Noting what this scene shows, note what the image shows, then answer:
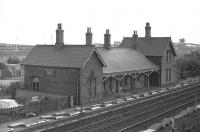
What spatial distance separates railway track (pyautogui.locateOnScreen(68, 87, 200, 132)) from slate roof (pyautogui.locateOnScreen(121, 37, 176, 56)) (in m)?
12.1

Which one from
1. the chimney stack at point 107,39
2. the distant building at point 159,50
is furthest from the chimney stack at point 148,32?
the chimney stack at point 107,39

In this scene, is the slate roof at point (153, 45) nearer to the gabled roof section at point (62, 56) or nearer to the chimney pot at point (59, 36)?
the gabled roof section at point (62, 56)

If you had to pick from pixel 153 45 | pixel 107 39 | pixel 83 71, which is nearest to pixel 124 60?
pixel 107 39

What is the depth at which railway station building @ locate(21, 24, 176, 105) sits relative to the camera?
3177 centimetres

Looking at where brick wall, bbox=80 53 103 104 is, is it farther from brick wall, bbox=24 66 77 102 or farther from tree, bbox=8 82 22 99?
tree, bbox=8 82 22 99

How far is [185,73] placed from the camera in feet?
198

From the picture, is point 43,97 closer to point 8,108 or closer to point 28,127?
point 8,108

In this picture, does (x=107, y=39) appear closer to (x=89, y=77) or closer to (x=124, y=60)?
(x=124, y=60)

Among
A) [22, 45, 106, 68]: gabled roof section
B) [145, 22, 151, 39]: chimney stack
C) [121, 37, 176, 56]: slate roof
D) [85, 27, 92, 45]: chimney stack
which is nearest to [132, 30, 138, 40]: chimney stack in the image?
[121, 37, 176, 56]: slate roof

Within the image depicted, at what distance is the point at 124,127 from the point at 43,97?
12255 millimetres

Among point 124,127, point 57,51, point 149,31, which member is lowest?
point 124,127

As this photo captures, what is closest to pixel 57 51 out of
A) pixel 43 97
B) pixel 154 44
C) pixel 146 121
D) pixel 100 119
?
pixel 43 97

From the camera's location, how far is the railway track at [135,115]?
71.5 ft

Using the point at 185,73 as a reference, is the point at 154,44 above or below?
above
